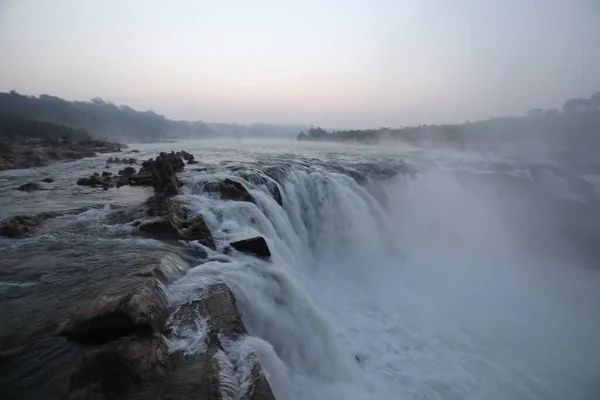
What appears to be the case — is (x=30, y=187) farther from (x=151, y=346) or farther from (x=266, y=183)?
(x=151, y=346)

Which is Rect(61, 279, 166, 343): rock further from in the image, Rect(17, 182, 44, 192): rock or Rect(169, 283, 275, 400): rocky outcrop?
Rect(17, 182, 44, 192): rock

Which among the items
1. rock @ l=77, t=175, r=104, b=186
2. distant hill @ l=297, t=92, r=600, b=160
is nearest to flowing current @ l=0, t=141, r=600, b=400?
rock @ l=77, t=175, r=104, b=186

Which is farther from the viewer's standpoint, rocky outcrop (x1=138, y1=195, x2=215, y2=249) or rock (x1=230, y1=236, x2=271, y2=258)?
rocky outcrop (x1=138, y1=195, x2=215, y2=249)

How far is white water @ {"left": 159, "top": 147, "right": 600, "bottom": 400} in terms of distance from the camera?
5535 mm

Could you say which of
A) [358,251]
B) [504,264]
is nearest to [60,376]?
[358,251]

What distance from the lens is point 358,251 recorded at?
43.5 ft

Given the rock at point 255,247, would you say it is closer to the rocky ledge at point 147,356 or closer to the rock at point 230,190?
the rocky ledge at point 147,356

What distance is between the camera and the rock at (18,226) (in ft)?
22.2

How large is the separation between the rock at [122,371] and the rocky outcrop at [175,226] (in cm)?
377

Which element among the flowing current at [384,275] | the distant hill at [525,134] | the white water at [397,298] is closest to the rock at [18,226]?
the flowing current at [384,275]

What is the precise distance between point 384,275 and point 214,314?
9.30m

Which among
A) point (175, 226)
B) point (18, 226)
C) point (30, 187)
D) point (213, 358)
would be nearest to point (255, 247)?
point (175, 226)

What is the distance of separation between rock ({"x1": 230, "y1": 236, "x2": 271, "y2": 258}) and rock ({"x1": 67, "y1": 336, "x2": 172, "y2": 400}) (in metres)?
3.63

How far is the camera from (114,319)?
336cm
